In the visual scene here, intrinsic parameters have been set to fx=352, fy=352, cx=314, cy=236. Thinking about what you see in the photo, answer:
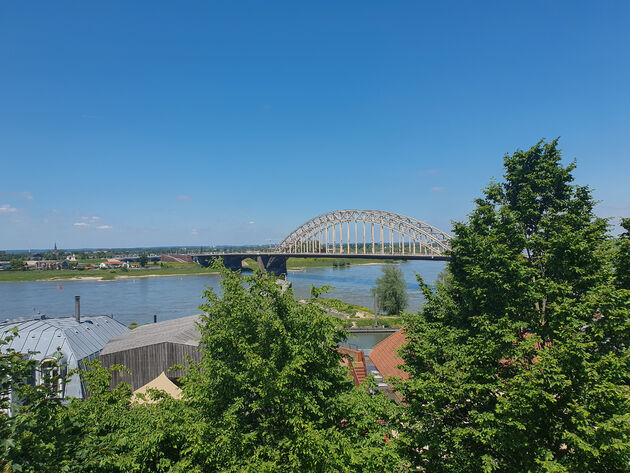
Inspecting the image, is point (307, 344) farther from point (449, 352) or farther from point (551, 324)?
point (551, 324)

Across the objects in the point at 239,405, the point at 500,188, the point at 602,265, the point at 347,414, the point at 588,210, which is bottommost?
the point at 347,414

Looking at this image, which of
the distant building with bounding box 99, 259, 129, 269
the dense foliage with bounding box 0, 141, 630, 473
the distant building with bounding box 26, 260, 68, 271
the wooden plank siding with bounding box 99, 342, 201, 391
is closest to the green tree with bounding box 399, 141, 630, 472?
the dense foliage with bounding box 0, 141, 630, 473

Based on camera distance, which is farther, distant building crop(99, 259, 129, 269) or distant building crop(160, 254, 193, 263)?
distant building crop(160, 254, 193, 263)

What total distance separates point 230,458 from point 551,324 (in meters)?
7.88

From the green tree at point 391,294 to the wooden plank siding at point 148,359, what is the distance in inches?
1280

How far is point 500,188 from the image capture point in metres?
12.6

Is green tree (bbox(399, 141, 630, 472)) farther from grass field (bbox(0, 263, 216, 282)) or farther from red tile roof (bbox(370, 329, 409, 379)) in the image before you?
grass field (bbox(0, 263, 216, 282))

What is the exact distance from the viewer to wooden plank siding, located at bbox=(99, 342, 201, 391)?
1827 cm

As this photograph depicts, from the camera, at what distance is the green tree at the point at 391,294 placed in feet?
155

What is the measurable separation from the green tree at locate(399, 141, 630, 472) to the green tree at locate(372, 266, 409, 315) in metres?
35.9

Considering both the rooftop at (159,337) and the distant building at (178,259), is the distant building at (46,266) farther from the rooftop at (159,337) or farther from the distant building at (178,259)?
the rooftop at (159,337)

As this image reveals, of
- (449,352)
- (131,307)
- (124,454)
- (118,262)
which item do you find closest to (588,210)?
(449,352)

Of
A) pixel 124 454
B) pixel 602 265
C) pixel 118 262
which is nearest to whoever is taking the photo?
pixel 124 454

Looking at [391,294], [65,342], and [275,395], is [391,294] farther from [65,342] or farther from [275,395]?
[275,395]
